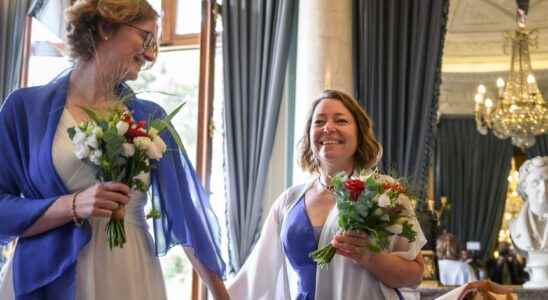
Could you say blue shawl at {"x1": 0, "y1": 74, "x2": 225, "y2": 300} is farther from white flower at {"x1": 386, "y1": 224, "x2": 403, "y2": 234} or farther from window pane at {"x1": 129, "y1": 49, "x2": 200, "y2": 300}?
window pane at {"x1": 129, "y1": 49, "x2": 200, "y2": 300}

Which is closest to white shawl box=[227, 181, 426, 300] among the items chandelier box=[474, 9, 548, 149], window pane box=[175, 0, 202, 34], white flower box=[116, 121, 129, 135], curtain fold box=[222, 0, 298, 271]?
white flower box=[116, 121, 129, 135]

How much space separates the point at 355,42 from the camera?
6219mm

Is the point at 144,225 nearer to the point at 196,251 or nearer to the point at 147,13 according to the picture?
the point at 196,251

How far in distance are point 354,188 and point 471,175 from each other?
948 centimetres

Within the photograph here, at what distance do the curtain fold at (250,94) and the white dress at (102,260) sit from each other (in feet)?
13.0

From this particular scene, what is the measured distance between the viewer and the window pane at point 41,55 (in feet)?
19.8

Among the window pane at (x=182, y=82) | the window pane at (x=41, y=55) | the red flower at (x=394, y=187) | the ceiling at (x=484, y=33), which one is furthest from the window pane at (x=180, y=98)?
the ceiling at (x=484, y=33)

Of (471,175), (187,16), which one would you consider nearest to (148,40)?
(187,16)

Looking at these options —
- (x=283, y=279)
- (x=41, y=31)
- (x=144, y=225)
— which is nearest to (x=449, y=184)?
(x=41, y=31)

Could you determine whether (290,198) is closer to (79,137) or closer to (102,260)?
(102,260)

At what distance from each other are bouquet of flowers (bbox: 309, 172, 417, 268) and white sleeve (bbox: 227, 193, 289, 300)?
0.44 metres

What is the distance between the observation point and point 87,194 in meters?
1.82

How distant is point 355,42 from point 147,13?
4.34 metres

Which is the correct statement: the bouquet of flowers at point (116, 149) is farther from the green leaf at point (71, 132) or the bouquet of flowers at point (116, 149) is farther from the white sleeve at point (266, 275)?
the white sleeve at point (266, 275)
